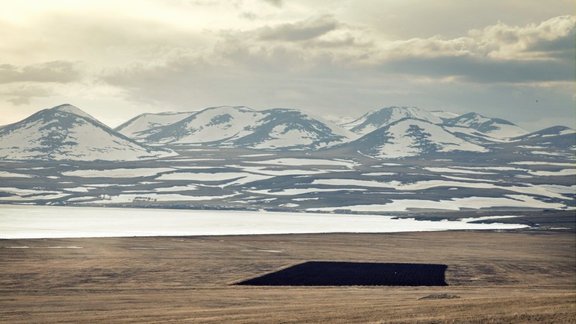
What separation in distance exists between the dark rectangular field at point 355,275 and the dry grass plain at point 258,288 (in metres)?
2.68

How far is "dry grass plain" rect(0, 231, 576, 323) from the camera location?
54.4 m

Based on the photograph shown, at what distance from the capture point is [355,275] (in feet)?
296

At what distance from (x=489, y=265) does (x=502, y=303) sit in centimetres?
4974

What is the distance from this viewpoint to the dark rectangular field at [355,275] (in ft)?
272

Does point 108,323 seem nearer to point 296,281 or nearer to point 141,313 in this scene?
point 141,313

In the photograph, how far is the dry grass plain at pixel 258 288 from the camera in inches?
2142

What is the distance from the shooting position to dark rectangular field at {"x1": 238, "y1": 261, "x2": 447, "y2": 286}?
82.8 m

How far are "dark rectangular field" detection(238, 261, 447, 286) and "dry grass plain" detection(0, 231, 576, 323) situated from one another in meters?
2.68

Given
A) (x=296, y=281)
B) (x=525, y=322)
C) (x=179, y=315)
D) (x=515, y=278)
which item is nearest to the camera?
(x=525, y=322)

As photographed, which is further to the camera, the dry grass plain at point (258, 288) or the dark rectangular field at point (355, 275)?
the dark rectangular field at point (355, 275)

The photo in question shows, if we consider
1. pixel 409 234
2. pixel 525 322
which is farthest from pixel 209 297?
pixel 409 234

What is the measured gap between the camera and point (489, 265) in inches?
4215

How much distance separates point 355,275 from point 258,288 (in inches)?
693

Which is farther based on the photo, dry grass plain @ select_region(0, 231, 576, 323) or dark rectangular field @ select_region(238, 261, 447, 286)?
dark rectangular field @ select_region(238, 261, 447, 286)
